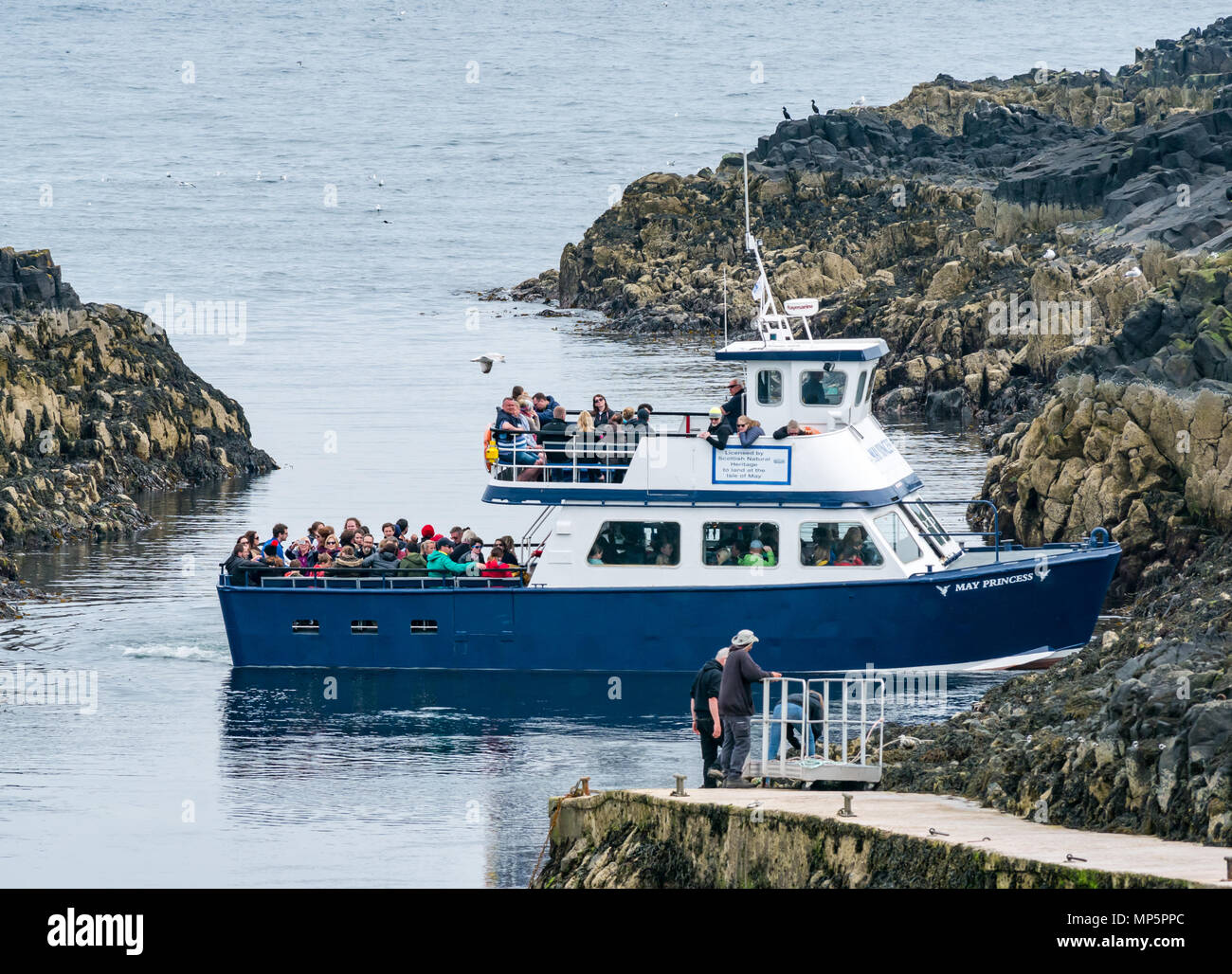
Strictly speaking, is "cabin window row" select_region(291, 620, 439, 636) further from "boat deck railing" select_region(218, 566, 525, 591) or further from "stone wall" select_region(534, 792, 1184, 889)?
"stone wall" select_region(534, 792, 1184, 889)

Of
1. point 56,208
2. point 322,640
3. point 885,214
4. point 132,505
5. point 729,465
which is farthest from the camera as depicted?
point 56,208

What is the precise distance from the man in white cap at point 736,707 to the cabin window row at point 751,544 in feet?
33.4

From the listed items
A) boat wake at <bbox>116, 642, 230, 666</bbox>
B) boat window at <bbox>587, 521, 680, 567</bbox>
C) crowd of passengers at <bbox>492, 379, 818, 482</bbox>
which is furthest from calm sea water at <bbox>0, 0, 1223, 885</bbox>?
crowd of passengers at <bbox>492, 379, 818, 482</bbox>

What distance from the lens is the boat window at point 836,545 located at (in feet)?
95.2

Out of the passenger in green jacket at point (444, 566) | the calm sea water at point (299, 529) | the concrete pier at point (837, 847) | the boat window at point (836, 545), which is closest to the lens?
the concrete pier at point (837, 847)

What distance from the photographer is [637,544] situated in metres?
29.6

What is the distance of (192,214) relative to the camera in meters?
141

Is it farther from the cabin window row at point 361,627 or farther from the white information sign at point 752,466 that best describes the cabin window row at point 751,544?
the cabin window row at point 361,627

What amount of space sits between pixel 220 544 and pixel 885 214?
52.9 meters

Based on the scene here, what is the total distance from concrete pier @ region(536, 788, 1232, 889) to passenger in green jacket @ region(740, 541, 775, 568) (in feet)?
34.9

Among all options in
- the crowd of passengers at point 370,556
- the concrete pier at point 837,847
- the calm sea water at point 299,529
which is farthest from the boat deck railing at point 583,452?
the concrete pier at point 837,847

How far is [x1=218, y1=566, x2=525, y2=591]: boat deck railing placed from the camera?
3033cm
